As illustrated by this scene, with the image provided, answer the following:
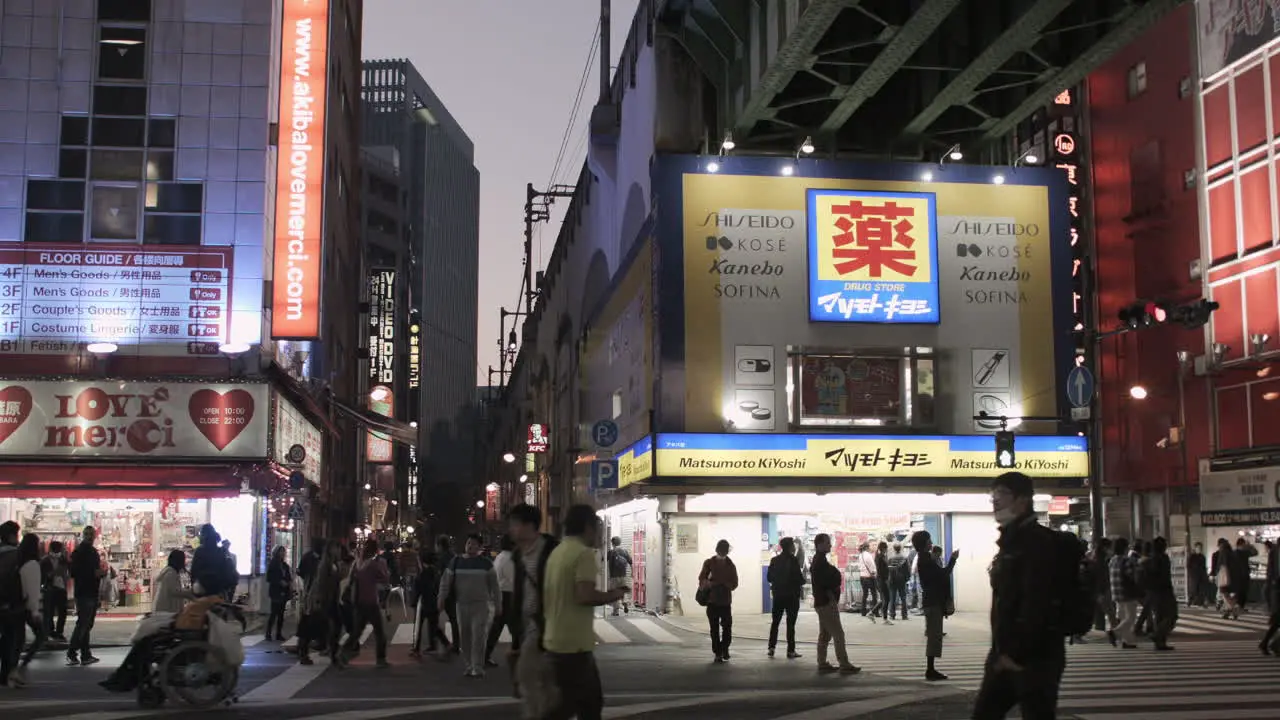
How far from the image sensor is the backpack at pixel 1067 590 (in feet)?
22.8

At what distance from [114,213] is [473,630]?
16.0 metres

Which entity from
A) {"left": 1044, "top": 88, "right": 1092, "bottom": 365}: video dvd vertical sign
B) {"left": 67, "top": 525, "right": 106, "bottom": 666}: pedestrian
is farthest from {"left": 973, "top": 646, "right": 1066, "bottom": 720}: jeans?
{"left": 1044, "top": 88, "right": 1092, "bottom": 365}: video dvd vertical sign

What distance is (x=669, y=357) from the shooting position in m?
29.4

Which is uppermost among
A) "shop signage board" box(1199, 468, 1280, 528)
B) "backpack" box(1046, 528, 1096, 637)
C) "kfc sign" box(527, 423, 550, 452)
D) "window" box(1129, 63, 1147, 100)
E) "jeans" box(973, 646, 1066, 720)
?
"window" box(1129, 63, 1147, 100)

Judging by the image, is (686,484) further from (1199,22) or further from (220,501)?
(1199,22)

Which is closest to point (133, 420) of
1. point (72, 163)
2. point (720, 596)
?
point (72, 163)

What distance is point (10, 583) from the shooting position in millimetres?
14516

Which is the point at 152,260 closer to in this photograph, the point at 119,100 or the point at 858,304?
the point at 119,100

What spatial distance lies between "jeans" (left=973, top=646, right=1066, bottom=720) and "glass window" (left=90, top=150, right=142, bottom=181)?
25419 mm

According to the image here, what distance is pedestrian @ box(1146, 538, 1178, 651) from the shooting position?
64.7ft

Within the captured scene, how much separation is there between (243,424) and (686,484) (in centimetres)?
938

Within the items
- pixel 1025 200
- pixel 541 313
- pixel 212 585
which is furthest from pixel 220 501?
pixel 541 313

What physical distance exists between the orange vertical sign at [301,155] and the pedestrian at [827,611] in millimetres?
15607

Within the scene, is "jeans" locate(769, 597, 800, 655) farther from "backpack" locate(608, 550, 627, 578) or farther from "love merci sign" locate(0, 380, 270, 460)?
"love merci sign" locate(0, 380, 270, 460)
